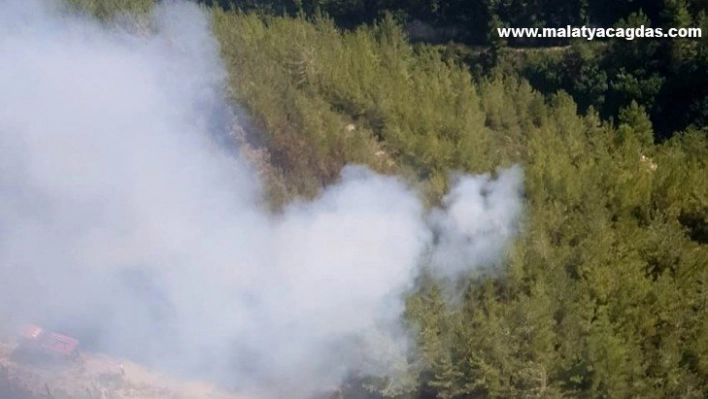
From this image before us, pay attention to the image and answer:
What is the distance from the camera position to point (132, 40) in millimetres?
24953

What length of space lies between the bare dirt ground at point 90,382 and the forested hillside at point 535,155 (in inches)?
196

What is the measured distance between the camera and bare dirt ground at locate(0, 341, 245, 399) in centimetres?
1772

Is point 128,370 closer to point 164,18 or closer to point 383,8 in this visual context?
point 164,18

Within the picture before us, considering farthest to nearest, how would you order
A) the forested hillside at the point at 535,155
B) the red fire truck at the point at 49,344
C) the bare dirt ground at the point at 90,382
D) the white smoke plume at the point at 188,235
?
the red fire truck at the point at 49,344
the bare dirt ground at the point at 90,382
the white smoke plume at the point at 188,235
the forested hillside at the point at 535,155

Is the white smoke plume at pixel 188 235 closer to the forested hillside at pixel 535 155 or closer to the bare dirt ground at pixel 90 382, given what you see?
the bare dirt ground at pixel 90 382

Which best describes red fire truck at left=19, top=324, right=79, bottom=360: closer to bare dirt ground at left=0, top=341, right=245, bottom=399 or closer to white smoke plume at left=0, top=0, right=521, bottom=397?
bare dirt ground at left=0, top=341, right=245, bottom=399

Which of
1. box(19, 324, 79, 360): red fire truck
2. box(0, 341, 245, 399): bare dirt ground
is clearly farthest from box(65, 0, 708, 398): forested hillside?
box(19, 324, 79, 360): red fire truck

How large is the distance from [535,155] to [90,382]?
1342cm

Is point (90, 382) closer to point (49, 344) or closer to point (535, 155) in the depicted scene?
point (49, 344)

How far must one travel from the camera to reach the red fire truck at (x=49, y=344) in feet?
59.7

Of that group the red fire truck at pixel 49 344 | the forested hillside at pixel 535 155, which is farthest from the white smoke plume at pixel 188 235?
the forested hillside at pixel 535 155

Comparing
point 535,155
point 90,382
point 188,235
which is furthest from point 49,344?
point 535,155

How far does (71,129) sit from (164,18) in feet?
26.4

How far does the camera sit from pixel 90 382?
1802 cm
